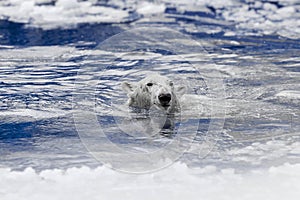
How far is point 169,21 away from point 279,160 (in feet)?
32.3

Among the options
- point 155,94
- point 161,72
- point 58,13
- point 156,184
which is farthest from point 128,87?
point 58,13

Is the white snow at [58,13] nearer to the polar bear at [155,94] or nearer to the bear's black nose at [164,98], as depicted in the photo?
the polar bear at [155,94]

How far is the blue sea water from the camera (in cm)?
581

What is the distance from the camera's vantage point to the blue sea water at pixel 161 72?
19.1 ft

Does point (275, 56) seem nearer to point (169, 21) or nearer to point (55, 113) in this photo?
point (169, 21)

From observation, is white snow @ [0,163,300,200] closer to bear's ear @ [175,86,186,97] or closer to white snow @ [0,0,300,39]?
bear's ear @ [175,86,186,97]

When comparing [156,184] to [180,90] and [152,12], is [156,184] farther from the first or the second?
[152,12]

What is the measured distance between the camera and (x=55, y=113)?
23.6 ft

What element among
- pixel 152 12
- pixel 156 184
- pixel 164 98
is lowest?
pixel 156 184

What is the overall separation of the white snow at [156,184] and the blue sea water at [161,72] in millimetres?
181

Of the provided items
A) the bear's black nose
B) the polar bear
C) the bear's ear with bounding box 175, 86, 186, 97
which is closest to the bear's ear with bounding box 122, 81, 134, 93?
the polar bear

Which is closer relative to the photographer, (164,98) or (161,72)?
(164,98)

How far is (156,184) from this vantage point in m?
4.96

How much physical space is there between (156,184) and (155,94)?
205 cm
